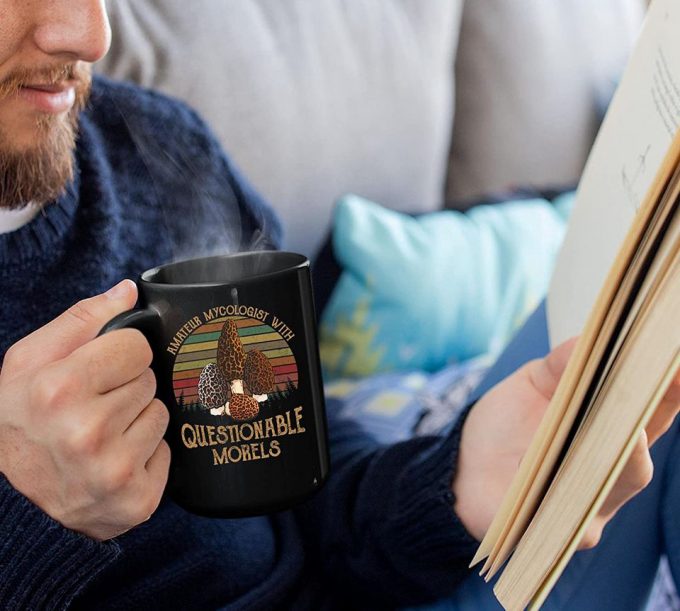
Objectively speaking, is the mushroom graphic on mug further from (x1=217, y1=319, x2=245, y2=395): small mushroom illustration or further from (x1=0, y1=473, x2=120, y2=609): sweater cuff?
(x1=0, y1=473, x2=120, y2=609): sweater cuff

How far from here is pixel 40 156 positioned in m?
0.66

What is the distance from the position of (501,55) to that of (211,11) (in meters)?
0.62

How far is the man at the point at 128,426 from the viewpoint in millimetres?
514

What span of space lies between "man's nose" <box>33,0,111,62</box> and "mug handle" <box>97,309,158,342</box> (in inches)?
9.4

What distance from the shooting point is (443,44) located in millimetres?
1396

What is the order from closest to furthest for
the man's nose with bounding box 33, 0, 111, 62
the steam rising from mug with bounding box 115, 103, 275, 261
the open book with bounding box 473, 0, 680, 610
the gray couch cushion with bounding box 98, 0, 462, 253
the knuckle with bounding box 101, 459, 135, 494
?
1. the open book with bounding box 473, 0, 680, 610
2. the knuckle with bounding box 101, 459, 135, 494
3. the man's nose with bounding box 33, 0, 111, 62
4. the steam rising from mug with bounding box 115, 103, 275, 261
5. the gray couch cushion with bounding box 98, 0, 462, 253

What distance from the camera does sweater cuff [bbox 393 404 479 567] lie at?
0.70 meters

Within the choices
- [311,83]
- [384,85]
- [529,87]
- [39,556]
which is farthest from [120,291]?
[529,87]

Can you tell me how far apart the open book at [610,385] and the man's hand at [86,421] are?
0.21 m

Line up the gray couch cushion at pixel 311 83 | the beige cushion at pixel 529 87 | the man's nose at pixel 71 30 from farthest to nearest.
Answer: the beige cushion at pixel 529 87, the gray couch cushion at pixel 311 83, the man's nose at pixel 71 30

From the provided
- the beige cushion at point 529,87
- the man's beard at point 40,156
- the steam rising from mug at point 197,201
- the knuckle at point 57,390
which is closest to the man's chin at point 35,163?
the man's beard at point 40,156

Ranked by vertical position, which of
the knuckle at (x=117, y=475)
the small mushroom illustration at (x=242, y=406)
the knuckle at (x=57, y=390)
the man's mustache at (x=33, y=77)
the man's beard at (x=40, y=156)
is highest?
the man's mustache at (x=33, y=77)

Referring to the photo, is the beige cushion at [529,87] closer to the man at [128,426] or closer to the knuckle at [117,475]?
the man at [128,426]

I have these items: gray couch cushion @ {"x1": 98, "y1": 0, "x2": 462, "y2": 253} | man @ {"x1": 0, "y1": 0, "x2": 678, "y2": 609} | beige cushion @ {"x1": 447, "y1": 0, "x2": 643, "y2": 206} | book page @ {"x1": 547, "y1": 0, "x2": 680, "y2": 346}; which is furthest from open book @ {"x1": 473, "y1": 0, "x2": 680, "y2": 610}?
beige cushion @ {"x1": 447, "y1": 0, "x2": 643, "y2": 206}
